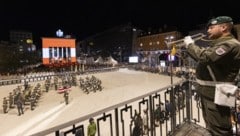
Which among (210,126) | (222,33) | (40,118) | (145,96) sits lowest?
(40,118)

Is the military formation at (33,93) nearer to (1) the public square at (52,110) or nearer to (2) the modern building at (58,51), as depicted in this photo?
(1) the public square at (52,110)

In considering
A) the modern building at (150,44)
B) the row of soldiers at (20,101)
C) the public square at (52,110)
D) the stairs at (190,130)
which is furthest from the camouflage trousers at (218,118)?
the modern building at (150,44)

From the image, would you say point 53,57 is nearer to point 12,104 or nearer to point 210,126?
point 12,104

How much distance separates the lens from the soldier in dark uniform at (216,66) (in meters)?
2.82

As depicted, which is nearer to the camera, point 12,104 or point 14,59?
point 12,104

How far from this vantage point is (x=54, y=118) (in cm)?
1744

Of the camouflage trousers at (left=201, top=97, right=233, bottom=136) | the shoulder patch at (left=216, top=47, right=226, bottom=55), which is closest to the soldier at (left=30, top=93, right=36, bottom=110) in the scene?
the camouflage trousers at (left=201, top=97, right=233, bottom=136)

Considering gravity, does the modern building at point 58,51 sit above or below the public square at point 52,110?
above

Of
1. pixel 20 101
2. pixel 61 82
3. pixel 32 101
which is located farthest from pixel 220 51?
pixel 61 82

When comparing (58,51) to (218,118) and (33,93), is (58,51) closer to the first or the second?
(33,93)

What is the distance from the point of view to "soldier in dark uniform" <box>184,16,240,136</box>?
2.82 meters

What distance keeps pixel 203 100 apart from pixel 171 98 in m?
1.95

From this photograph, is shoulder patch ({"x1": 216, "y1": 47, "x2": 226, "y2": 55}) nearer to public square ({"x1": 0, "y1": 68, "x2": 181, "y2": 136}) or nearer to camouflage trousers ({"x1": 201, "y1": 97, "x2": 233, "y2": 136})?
camouflage trousers ({"x1": 201, "y1": 97, "x2": 233, "y2": 136})

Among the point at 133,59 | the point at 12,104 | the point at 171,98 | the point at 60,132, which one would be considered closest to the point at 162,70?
the point at 133,59
